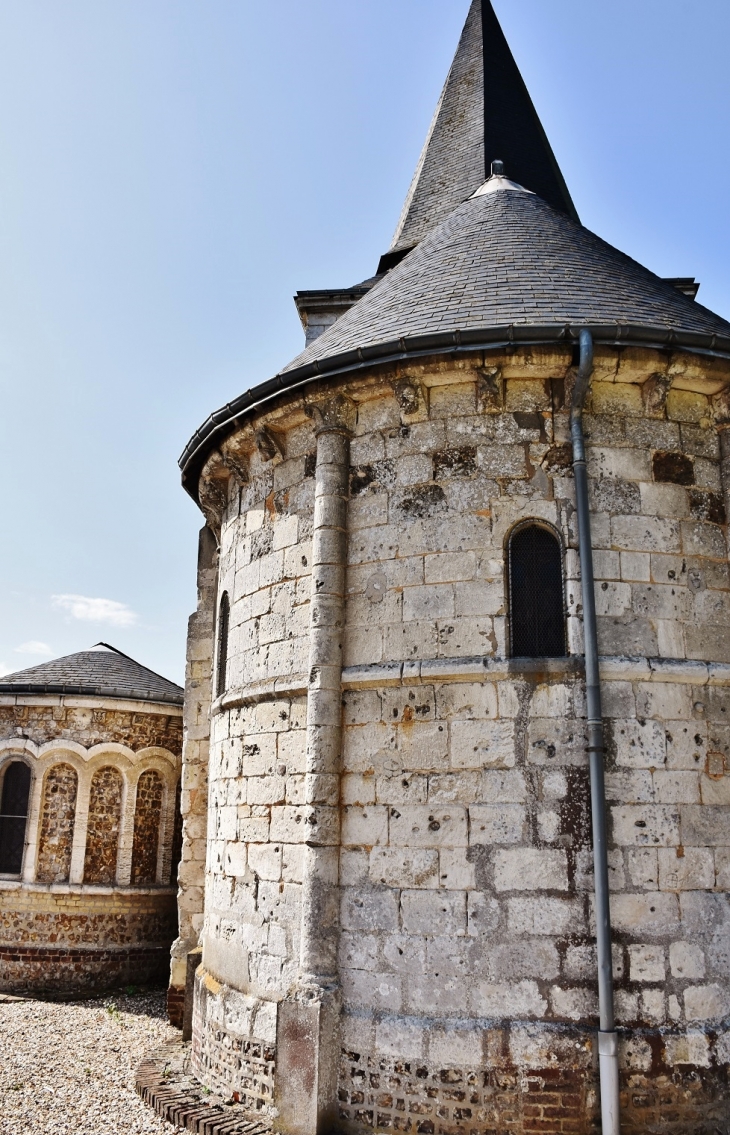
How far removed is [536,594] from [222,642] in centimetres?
338

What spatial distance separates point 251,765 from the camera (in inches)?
275

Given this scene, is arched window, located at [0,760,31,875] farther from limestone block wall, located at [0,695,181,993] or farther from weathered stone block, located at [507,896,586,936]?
weathered stone block, located at [507,896,586,936]

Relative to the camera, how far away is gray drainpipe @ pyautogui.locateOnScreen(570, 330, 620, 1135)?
17.0 feet

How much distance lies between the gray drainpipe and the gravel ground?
115 inches

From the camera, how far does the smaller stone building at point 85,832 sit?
12031 mm

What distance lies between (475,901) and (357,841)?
836 mm

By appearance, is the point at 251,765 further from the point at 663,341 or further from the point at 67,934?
the point at 67,934

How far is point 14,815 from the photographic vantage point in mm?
12477

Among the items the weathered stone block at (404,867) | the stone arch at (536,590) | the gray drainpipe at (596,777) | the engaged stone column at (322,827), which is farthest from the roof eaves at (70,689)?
the gray drainpipe at (596,777)

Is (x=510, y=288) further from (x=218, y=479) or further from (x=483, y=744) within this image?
(x=483, y=744)

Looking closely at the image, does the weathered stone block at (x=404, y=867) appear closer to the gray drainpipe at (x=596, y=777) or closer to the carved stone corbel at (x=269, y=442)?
the gray drainpipe at (x=596, y=777)

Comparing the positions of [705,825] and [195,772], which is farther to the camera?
[195,772]

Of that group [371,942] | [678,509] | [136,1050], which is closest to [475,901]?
[371,942]

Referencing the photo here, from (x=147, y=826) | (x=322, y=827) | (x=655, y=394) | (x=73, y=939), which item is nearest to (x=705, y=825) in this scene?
(x=322, y=827)
